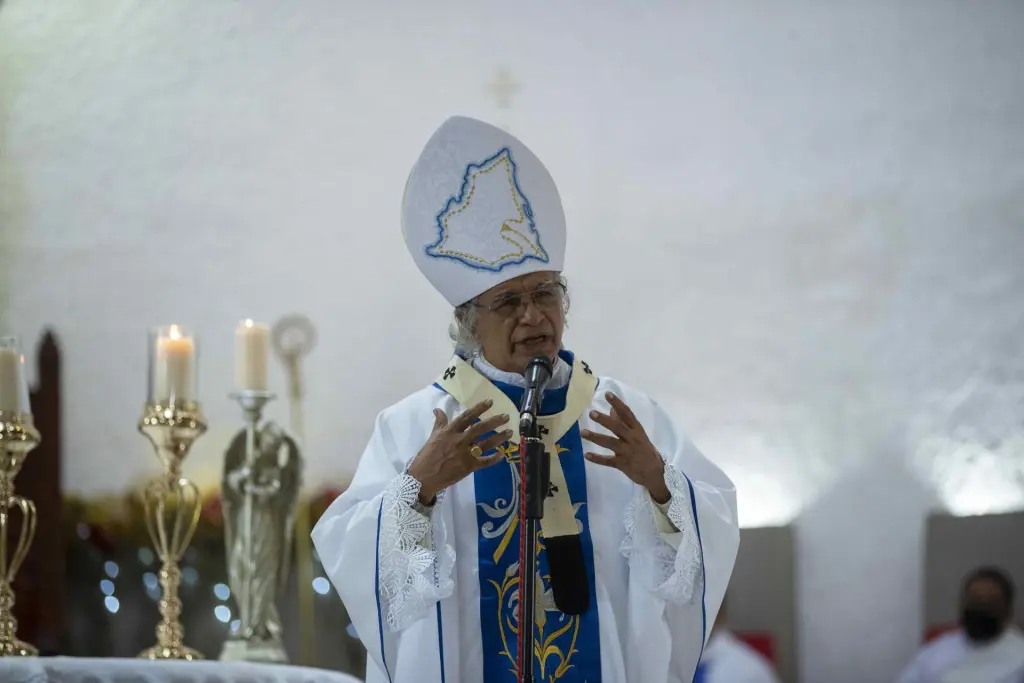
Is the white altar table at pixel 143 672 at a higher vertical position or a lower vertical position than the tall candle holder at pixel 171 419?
lower

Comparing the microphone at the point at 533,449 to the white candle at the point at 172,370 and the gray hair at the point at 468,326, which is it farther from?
the white candle at the point at 172,370

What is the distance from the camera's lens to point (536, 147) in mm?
5594

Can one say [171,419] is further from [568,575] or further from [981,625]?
[981,625]

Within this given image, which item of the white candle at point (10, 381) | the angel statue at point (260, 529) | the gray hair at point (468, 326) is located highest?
the gray hair at point (468, 326)

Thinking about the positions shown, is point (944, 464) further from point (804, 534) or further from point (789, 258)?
point (789, 258)

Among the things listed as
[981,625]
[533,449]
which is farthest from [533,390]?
[981,625]

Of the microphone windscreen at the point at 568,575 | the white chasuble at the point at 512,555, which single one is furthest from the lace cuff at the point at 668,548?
the microphone windscreen at the point at 568,575

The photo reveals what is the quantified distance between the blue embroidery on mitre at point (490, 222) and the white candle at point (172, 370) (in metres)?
1.13

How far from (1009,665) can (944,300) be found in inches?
58.2

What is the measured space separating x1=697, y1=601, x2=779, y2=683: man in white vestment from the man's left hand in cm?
256

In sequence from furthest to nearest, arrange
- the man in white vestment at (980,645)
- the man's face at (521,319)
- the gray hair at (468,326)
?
the man in white vestment at (980,645)
the gray hair at (468,326)
the man's face at (521,319)

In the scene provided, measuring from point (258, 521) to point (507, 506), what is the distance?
211 centimetres

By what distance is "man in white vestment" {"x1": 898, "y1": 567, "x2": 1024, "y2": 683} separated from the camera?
4.86 meters

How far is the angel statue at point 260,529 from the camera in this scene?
172 inches
